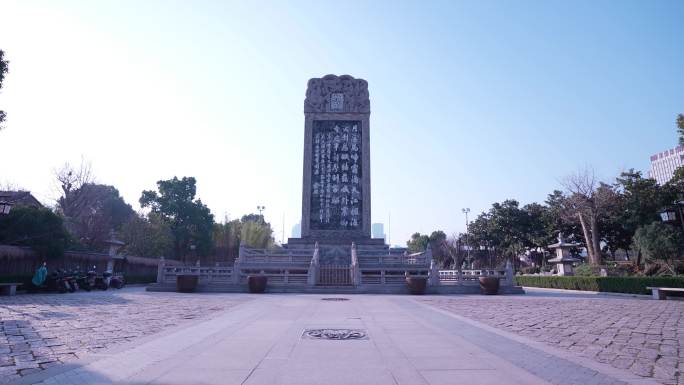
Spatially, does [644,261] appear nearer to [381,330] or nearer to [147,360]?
[381,330]

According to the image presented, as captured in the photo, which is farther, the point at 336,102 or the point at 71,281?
the point at 336,102

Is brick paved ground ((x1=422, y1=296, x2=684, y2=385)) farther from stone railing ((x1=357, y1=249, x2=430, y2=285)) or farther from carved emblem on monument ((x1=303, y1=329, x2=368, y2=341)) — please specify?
stone railing ((x1=357, y1=249, x2=430, y2=285))

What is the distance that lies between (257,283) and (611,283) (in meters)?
16.7

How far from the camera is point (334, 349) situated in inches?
201

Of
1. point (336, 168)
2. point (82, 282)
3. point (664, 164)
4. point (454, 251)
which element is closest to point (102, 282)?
point (82, 282)

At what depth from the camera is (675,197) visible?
100ft

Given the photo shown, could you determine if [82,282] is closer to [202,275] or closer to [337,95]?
[202,275]

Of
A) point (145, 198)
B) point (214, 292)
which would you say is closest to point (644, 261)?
point (214, 292)

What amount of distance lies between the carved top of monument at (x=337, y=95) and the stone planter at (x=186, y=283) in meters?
16.1

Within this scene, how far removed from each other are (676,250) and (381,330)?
28062 millimetres

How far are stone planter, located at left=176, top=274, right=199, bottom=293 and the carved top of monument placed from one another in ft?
52.7

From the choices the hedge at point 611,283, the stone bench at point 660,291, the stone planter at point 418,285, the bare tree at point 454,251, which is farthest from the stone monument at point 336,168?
the bare tree at point 454,251

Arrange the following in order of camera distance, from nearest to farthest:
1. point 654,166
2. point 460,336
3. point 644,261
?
point 460,336 < point 644,261 < point 654,166

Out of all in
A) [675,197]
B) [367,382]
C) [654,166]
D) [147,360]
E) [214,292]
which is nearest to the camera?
[367,382]
